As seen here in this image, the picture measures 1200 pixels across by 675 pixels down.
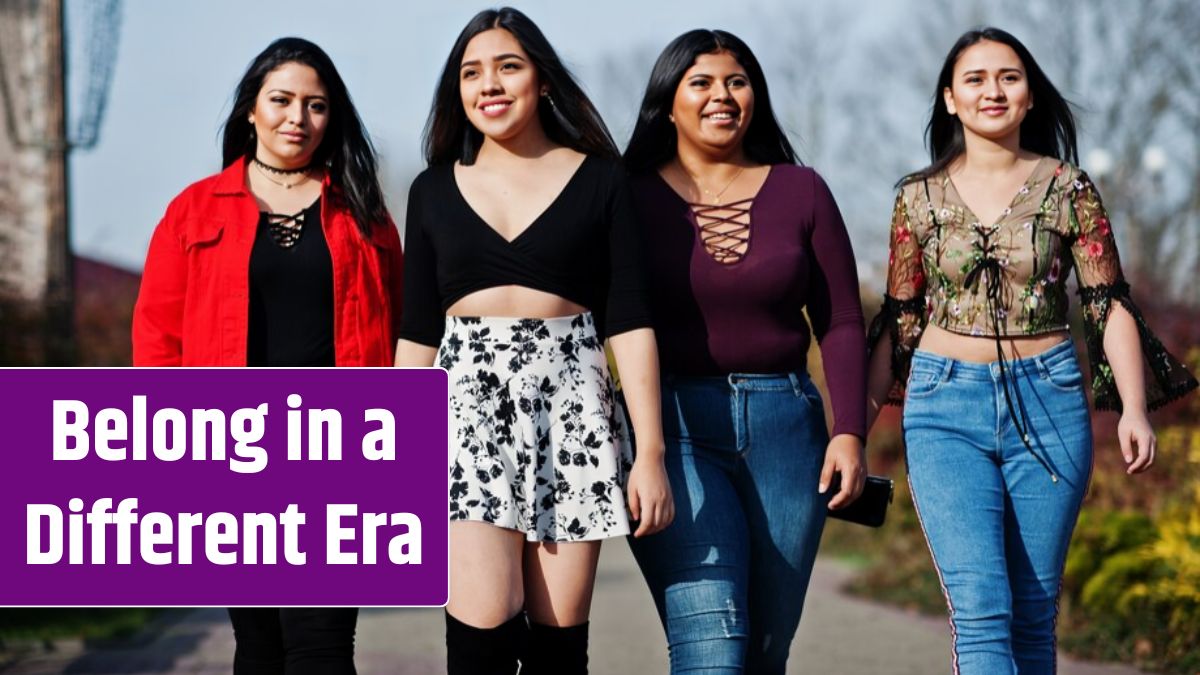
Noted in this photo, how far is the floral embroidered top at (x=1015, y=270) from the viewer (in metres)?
4.60

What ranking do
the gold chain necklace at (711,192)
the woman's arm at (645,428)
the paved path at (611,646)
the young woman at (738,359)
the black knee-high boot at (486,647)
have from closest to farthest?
the black knee-high boot at (486,647), the woman's arm at (645,428), the young woman at (738,359), the gold chain necklace at (711,192), the paved path at (611,646)

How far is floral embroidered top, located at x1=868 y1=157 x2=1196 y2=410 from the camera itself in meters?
4.60

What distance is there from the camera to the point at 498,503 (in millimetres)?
4113

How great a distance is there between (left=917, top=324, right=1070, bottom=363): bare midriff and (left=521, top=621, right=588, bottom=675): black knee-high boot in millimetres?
1239

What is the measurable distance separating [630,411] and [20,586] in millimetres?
1634

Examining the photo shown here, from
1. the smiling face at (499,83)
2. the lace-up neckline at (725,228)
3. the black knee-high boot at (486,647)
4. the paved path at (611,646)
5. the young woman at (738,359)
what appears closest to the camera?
the black knee-high boot at (486,647)

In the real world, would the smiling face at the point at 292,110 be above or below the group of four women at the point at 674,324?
above

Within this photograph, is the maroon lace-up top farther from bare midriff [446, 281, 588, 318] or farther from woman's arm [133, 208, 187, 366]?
woman's arm [133, 208, 187, 366]

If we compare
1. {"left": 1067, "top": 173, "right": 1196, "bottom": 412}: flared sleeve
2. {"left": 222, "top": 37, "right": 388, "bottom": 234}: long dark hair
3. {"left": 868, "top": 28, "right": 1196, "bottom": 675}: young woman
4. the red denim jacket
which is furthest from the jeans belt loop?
{"left": 222, "top": 37, "right": 388, "bottom": 234}: long dark hair

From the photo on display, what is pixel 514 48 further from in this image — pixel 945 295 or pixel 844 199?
pixel 844 199

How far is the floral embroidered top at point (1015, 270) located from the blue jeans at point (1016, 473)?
5.9 inches

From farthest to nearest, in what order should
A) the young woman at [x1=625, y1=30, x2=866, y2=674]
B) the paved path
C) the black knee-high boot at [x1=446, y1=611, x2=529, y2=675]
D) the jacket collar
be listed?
the paved path, the jacket collar, the young woman at [x1=625, y1=30, x2=866, y2=674], the black knee-high boot at [x1=446, y1=611, x2=529, y2=675]

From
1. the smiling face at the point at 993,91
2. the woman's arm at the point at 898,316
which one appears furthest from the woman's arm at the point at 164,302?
the smiling face at the point at 993,91

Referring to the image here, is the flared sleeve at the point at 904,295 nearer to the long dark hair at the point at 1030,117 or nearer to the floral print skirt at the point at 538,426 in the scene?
the long dark hair at the point at 1030,117
